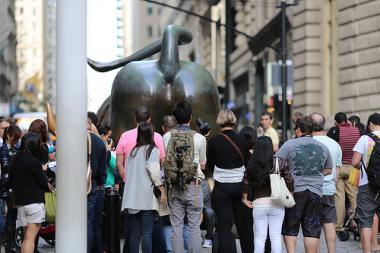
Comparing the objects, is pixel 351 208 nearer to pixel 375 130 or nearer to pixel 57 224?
pixel 375 130

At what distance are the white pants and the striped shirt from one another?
4453mm

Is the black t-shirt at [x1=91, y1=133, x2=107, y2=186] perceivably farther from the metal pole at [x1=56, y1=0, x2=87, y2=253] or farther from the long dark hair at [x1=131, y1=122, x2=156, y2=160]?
the metal pole at [x1=56, y1=0, x2=87, y2=253]

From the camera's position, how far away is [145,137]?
10.8 metres

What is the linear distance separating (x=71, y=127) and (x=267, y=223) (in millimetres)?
→ 2854

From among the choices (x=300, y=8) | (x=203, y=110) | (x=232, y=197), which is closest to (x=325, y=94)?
(x=300, y=8)

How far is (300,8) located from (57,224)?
21.2 metres

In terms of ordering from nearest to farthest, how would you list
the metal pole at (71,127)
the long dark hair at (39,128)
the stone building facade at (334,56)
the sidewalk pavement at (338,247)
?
the metal pole at (71,127) < the long dark hair at (39,128) < the sidewalk pavement at (338,247) < the stone building facade at (334,56)

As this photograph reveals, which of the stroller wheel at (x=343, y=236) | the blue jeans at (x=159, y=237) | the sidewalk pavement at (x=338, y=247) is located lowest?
the sidewalk pavement at (x=338, y=247)

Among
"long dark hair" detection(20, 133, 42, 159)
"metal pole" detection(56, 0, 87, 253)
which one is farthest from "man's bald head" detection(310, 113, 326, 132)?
"metal pole" detection(56, 0, 87, 253)

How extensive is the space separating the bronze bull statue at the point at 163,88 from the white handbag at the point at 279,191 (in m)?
3.26

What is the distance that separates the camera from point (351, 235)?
15.6 m

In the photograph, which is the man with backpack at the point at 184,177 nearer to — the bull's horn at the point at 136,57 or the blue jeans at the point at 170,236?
the blue jeans at the point at 170,236

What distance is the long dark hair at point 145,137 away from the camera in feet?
35.3

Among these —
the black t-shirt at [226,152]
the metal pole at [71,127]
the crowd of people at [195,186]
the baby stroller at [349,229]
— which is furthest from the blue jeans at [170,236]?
the baby stroller at [349,229]
